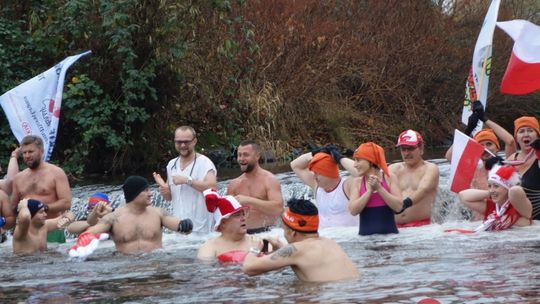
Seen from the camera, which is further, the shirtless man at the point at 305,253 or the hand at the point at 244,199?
the hand at the point at 244,199

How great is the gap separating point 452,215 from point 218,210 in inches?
196

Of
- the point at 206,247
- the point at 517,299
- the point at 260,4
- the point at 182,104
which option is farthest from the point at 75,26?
the point at 517,299

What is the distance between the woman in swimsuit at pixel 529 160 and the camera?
37.2ft

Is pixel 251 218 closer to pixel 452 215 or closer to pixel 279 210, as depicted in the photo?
pixel 279 210

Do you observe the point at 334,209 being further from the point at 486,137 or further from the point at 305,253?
the point at 305,253

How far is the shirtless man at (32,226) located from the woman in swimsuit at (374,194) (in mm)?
3075

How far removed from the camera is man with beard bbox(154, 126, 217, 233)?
11.8 metres

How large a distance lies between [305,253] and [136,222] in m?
3.05

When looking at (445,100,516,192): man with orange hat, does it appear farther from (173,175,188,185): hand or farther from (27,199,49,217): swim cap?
(27,199,49,217): swim cap

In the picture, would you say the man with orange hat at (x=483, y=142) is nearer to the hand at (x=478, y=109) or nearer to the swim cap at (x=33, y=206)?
the hand at (x=478, y=109)

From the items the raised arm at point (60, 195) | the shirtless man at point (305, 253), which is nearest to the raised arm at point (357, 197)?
the shirtless man at point (305, 253)

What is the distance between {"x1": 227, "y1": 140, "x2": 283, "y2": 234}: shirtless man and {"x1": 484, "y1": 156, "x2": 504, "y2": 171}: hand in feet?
7.26

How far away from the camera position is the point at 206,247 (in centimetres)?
995

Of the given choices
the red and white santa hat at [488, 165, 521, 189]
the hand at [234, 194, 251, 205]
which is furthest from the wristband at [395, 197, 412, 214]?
the hand at [234, 194, 251, 205]
